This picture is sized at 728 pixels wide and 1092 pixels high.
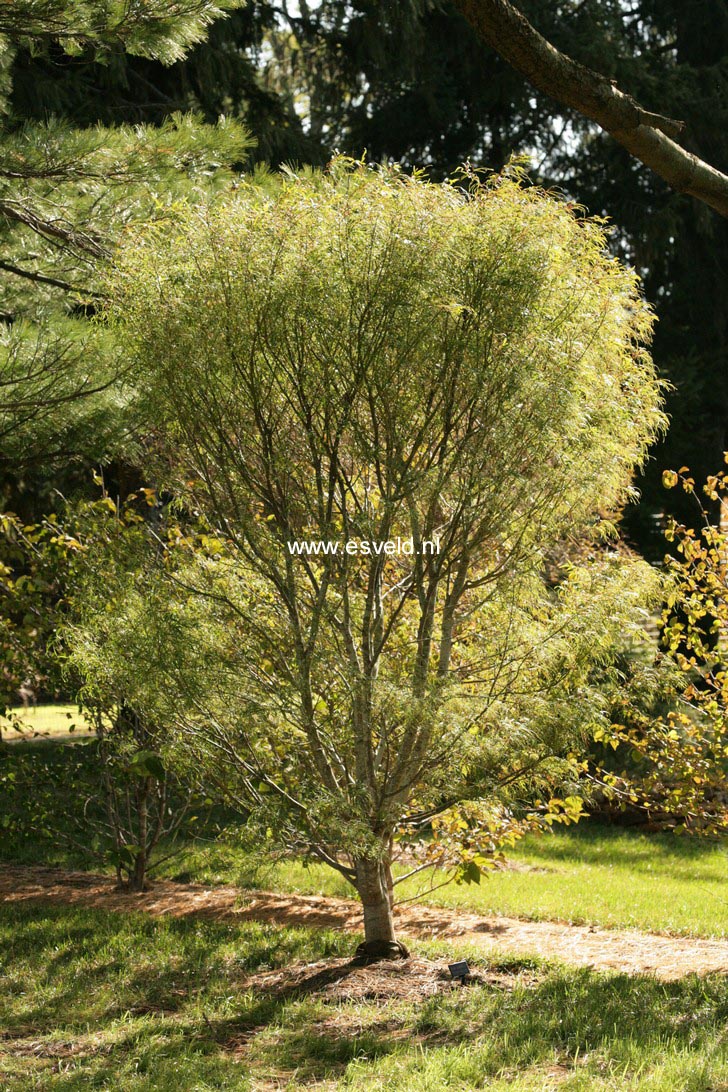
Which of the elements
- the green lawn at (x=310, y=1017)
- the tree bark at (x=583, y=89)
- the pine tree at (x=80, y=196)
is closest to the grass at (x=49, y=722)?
the pine tree at (x=80, y=196)

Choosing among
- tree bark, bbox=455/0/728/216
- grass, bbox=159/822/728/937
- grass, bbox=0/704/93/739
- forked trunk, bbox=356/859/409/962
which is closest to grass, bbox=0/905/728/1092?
forked trunk, bbox=356/859/409/962

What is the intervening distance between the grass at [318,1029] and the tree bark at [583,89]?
3502 millimetres

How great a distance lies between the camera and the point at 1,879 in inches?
311

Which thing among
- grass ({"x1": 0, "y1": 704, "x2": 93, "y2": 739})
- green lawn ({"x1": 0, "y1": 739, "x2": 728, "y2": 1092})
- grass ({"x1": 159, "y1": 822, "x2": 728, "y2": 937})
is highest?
grass ({"x1": 0, "y1": 704, "x2": 93, "y2": 739})

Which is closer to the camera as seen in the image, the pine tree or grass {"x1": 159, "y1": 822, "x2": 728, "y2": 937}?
the pine tree

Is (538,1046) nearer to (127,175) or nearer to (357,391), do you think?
(357,391)

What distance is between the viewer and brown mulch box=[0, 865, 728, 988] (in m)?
5.75

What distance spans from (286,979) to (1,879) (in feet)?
11.5

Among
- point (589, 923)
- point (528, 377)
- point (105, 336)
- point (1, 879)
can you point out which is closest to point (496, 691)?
point (528, 377)

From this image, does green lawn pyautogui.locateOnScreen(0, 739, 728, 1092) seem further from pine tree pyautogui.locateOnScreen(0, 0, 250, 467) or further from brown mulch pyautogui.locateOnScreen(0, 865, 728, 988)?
pine tree pyautogui.locateOnScreen(0, 0, 250, 467)

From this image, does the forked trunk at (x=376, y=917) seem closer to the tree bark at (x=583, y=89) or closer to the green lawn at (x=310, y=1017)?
the green lawn at (x=310, y=1017)

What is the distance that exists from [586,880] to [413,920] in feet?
5.41

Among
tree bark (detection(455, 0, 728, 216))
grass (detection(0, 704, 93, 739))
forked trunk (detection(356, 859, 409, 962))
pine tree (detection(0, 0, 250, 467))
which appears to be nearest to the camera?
tree bark (detection(455, 0, 728, 216))

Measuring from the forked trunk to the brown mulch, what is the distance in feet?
0.66
